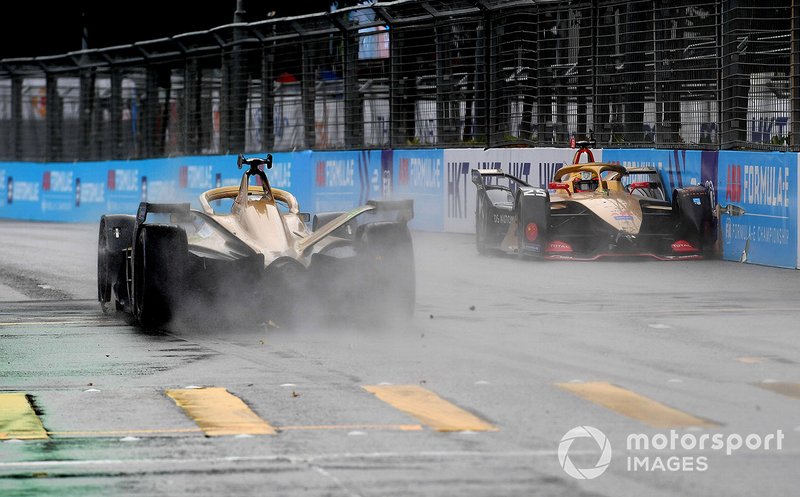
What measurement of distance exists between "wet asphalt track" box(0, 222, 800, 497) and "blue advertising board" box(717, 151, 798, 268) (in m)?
2.12

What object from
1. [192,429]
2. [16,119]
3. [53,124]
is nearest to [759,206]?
[192,429]

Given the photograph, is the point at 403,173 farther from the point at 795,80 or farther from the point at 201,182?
the point at 795,80

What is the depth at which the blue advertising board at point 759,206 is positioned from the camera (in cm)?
1773

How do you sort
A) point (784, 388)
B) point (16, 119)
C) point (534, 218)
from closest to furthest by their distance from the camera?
point (784, 388), point (534, 218), point (16, 119)

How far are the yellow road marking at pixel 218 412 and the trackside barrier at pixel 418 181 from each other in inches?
400

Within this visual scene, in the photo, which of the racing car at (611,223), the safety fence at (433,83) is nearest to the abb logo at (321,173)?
the safety fence at (433,83)

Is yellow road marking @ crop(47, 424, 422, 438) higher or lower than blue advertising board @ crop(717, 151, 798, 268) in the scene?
lower

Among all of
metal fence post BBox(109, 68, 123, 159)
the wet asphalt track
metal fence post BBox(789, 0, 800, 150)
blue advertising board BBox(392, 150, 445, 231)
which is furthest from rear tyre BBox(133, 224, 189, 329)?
metal fence post BBox(109, 68, 123, 159)

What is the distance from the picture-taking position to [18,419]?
830 centimetres

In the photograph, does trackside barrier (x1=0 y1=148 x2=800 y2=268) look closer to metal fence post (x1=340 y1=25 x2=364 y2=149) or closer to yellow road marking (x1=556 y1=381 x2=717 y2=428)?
metal fence post (x1=340 y1=25 x2=364 y2=149)

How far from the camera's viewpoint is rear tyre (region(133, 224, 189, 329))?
39.8ft

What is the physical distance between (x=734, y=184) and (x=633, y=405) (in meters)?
10.9

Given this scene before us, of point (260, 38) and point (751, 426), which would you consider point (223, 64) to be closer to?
point (260, 38)

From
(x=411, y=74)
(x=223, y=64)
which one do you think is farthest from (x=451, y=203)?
(x=223, y=64)
